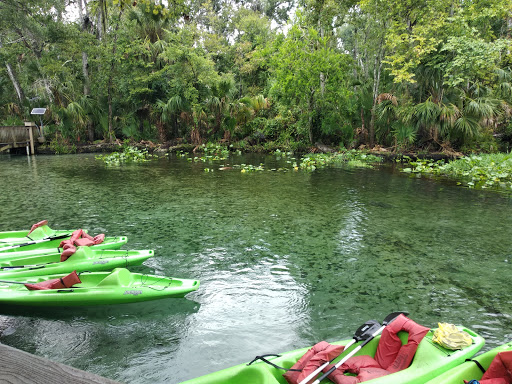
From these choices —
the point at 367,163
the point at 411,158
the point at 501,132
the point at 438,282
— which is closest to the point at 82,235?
the point at 438,282

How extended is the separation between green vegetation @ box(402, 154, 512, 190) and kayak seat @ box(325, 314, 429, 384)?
10.2 metres

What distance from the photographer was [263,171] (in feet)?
48.5

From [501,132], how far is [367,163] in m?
7.74

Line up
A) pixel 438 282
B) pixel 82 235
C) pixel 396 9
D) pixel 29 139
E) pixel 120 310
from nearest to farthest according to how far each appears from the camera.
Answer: pixel 120 310 → pixel 438 282 → pixel 82 235 → pixel 396 9 → pixel 29 139

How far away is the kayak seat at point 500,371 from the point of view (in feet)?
7.18

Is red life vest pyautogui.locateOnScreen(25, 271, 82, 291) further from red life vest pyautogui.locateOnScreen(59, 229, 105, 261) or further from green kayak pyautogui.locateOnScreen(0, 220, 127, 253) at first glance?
green kayak pyautogui.locateOnScreen(0, 220, 127, 253)

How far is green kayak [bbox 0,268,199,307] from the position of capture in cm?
379

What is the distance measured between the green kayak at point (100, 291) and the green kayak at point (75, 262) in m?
0.27

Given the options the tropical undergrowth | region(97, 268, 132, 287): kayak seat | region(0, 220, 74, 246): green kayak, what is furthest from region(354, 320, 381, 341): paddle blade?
the tropical undergrowth

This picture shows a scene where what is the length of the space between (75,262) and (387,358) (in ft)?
12.7

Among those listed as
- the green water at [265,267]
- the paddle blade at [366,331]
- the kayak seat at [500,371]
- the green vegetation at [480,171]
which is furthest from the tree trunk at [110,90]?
the kayak seat at [500,371]

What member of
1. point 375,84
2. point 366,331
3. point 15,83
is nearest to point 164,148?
point 15,83

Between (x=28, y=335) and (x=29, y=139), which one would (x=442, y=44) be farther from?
(x=29, y=139)

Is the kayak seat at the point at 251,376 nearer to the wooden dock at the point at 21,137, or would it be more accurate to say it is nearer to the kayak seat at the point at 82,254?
the kayak seat at the point at 82,254
